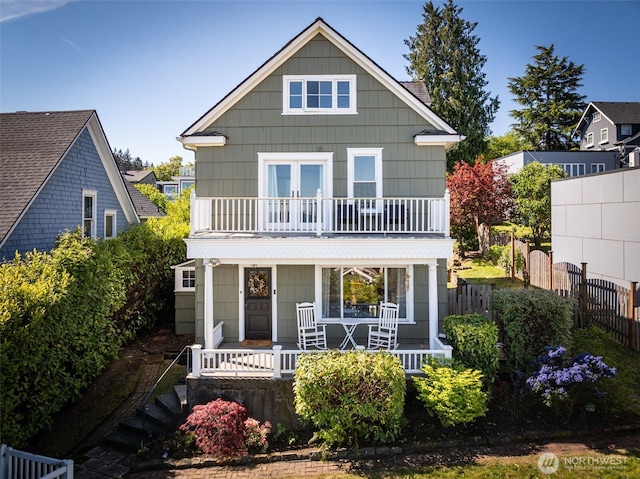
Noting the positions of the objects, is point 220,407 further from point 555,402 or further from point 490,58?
point 490,58

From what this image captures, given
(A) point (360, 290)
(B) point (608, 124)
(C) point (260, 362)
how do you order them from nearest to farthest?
(C) point (260, 362), (A) point (360, 290), (B) point (608, 124)

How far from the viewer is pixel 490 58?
119 ft

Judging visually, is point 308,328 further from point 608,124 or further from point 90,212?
point 608,124

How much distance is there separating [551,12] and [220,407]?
1618cm

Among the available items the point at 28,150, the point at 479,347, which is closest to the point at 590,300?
the point at 479,347

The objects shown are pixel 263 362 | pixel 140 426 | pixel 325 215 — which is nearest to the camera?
pixel 140 426

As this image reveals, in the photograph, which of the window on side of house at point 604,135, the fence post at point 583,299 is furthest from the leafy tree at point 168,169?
the fence post at point 583,299

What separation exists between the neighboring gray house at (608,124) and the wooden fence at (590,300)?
32.8 m

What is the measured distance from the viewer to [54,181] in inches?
494

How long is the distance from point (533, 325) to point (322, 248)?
546 cm

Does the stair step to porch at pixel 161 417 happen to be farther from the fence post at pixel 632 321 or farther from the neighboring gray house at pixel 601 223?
the neighboring gray house at pixel 601 223

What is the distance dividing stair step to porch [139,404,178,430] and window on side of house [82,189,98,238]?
25.6 feet

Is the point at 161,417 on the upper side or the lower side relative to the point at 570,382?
lower
